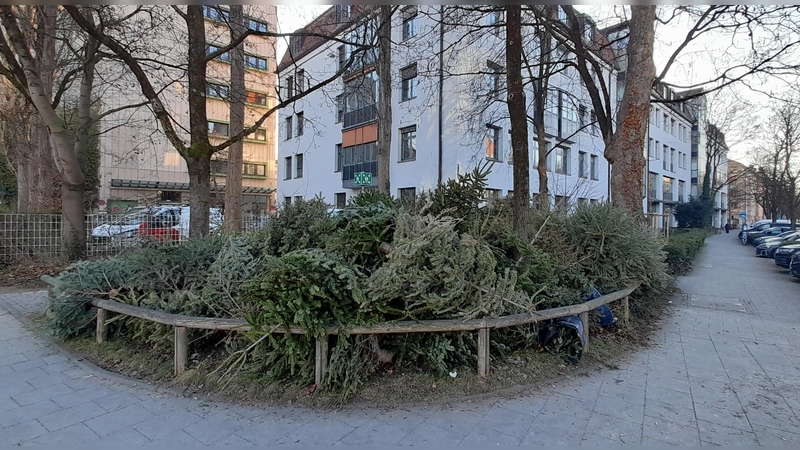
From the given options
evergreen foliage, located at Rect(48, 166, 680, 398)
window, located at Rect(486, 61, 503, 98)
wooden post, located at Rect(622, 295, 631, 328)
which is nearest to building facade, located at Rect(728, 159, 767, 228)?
window, located at Rect(486, 61, 503, 98)

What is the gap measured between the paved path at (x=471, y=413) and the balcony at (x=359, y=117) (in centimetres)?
1978

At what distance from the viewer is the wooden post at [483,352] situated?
11.5 ft

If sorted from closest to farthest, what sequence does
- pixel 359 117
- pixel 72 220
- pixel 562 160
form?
pixel 72 220
pixel 359 117
pixel 562 160

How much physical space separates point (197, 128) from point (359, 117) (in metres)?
18.2

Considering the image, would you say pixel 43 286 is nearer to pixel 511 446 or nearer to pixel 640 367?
pixel 511 446

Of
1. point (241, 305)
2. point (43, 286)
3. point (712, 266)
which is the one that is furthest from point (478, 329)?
point (712, 266)

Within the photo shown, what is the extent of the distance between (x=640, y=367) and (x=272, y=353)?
11.9 feet

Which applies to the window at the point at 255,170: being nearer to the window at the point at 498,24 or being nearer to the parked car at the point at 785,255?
the window at the point at 498,24

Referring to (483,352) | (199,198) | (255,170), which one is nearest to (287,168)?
(255,170)

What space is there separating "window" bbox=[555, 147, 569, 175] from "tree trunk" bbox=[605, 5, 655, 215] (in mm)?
17151

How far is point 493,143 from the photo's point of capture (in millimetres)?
20422

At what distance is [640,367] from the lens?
4.11m

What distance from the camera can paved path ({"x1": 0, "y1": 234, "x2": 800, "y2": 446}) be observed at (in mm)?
2732

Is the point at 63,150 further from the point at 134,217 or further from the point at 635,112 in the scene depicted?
the point at 635,112
